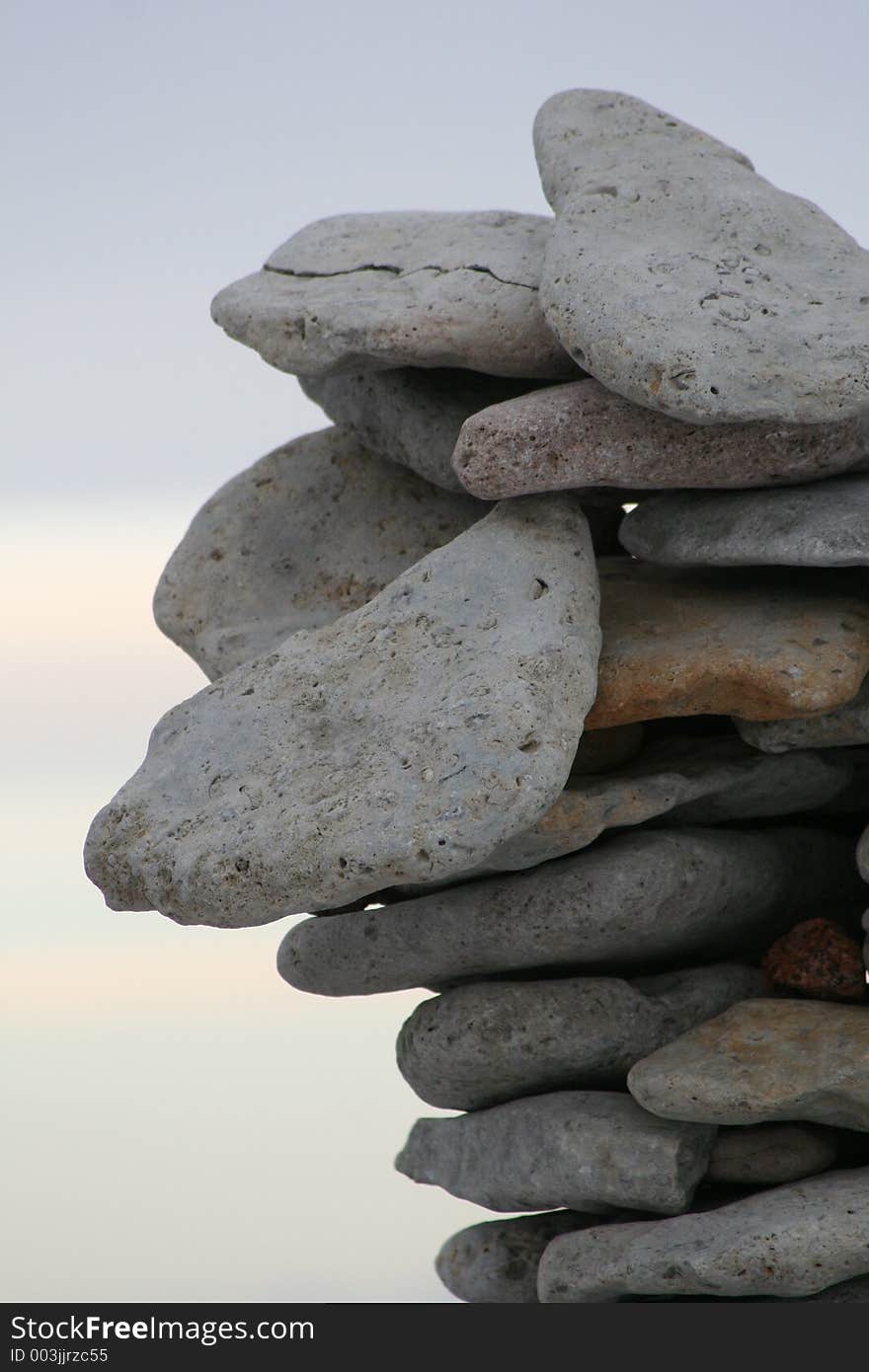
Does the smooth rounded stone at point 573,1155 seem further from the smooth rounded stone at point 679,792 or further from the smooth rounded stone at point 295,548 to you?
the smooth rounded stone at point 295,548

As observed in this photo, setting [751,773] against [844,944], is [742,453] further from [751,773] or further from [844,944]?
[844,944]

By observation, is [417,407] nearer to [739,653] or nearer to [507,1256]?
[739,653]

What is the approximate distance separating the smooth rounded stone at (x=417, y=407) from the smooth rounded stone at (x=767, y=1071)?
5.43ft

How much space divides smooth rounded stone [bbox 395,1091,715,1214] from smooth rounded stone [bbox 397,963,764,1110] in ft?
0.27

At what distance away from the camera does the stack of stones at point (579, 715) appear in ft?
15.8

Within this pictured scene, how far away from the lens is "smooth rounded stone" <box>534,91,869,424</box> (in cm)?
480

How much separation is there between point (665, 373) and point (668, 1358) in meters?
2.25

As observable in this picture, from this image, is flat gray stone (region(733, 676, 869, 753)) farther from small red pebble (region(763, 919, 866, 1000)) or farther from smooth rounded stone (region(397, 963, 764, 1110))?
smooth rounded stone (region(397, 963, 764, 1110))

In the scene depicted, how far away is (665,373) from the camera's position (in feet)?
15.8

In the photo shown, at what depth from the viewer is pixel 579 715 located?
15.6ft

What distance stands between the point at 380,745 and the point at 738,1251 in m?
1.45

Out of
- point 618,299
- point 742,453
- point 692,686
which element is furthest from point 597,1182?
point 618,299

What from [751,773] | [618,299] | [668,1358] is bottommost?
[668,1358]

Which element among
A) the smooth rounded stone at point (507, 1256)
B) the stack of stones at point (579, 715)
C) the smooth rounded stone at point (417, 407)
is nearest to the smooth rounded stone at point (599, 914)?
the stack of stones at point (579, 715)
